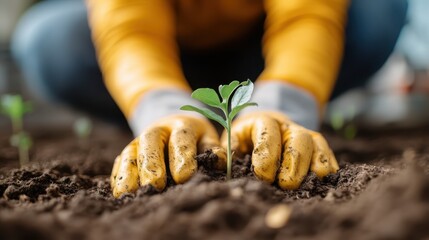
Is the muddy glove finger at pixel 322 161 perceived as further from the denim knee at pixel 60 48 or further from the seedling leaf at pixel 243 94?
the denim knee at pixel 60 48

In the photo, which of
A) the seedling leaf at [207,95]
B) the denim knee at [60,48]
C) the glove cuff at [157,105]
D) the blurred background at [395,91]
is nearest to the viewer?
the seedling leaf at [207,95]

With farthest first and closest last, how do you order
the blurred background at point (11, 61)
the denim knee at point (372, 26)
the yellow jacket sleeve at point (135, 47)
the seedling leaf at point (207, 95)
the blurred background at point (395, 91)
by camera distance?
the blurred background at point (11, 61) → the blurred background at point (395, 91) → the denim knee at point (372, 26) → the yellow jacket sleeve at point (135, 47) → the seedling leaf at point (207, 95)

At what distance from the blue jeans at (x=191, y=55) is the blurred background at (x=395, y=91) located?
11.7 inches

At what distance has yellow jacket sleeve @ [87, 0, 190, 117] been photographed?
1.44 m

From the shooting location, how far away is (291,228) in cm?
60

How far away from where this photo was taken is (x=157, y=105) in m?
1.29

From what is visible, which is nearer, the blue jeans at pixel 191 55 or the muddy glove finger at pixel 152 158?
the muddy glove finger at pixel 152 158

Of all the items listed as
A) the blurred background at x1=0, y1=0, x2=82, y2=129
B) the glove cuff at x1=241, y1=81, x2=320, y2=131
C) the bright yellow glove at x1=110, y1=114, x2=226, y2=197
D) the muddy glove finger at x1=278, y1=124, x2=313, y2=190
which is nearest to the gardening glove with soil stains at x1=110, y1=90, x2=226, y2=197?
the bright yellow glove at x1=110, y1=114, x2=226, y2=197

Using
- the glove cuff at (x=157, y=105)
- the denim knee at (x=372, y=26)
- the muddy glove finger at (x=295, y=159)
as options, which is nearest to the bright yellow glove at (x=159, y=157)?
the muddy glove finger at (x=295, y=159)

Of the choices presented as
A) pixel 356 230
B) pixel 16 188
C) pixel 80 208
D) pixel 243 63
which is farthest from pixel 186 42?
pixel 356 230

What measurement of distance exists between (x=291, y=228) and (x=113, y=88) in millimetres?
1113

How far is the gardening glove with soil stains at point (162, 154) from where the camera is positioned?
87 cm

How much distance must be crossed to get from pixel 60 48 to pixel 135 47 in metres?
0.86

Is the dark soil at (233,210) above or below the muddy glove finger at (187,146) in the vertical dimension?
below
